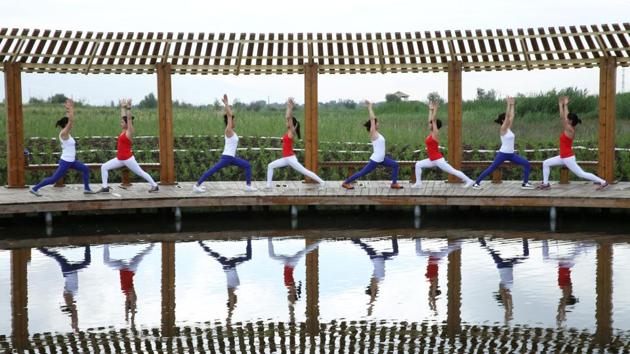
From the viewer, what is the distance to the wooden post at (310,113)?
19.5m

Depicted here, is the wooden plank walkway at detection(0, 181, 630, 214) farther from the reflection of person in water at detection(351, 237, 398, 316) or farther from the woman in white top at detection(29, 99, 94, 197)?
the reflection of person in water at detection(351, 237, 398, 316)

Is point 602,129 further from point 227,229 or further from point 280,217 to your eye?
point 227,229

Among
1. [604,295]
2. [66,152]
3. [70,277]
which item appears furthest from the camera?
[66,152]

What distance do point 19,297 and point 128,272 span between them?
1.77m

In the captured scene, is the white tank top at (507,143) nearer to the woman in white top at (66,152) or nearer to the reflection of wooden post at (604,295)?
the reflection of wooden post at (604,295)

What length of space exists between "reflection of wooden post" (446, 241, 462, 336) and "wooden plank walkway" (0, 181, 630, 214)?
375cm

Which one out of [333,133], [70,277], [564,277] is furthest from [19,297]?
[333,133]

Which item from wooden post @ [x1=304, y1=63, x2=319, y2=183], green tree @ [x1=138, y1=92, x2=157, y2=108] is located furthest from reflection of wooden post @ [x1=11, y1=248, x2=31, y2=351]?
green tree @ [x1=138, y1=92, x2=157, y2=108]

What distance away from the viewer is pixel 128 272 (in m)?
12.1

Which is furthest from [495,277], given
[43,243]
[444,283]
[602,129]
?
[602,129]

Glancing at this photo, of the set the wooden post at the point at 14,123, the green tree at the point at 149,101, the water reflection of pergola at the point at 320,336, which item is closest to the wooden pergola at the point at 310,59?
the wooden post at the point at 14,123

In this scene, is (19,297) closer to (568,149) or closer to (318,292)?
(318,292)

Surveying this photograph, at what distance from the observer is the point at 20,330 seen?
9.08 m

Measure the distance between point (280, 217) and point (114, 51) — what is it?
466 cm
